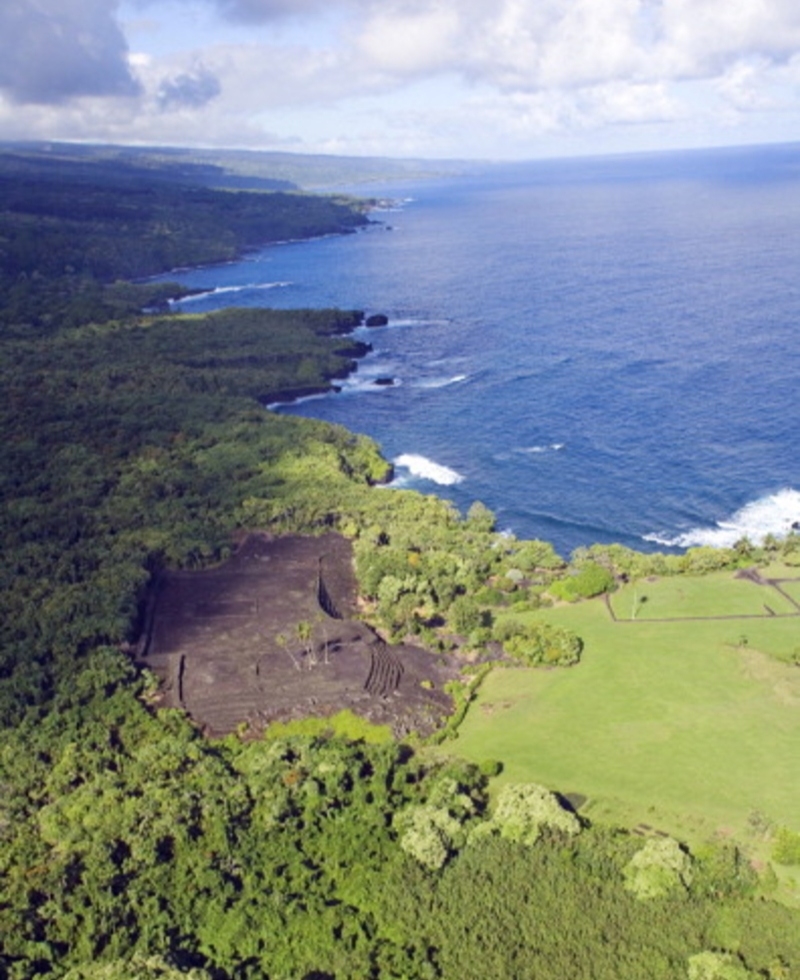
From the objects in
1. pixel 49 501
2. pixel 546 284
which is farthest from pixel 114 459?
pixel 546 284

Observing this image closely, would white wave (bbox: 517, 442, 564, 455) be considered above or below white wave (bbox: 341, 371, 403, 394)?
above

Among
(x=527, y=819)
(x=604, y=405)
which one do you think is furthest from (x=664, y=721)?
(x=604, y=405)

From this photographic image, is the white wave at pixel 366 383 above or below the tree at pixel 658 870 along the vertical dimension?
below

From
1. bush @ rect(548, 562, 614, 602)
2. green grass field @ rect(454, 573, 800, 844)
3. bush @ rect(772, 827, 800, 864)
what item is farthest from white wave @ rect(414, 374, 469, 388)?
bush @ rect(772, 827, 800, 864)

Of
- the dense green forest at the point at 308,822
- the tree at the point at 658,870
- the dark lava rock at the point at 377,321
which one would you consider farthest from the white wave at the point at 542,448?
the dark lava rock at the point at 377,321

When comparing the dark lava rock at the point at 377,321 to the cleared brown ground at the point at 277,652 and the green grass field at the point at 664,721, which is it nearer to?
the cleared brown ground at the point at 277,652

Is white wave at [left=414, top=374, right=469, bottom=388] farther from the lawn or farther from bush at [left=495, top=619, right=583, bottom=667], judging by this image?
bush at [left=495, top=619, right=583, bottom=667]
